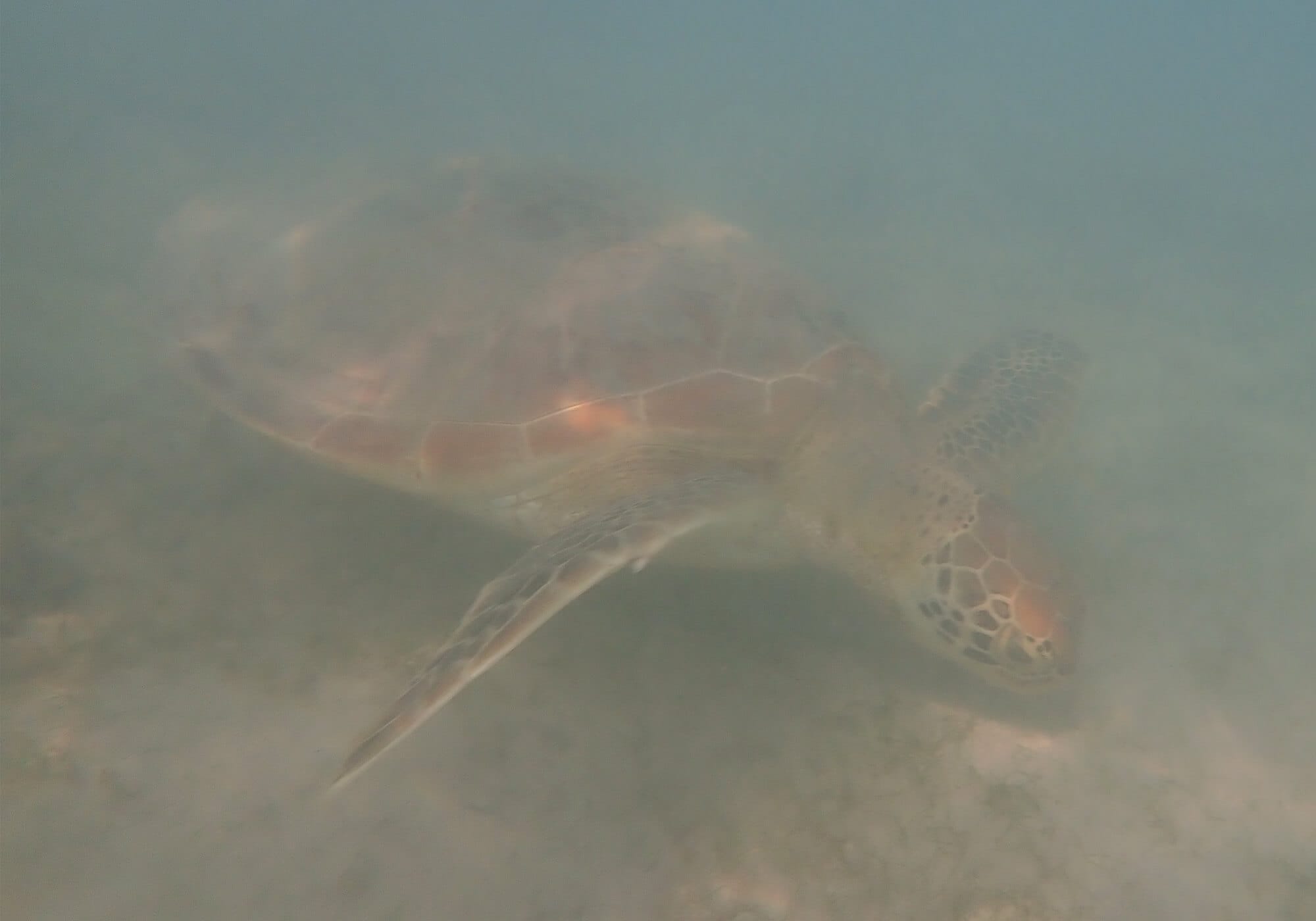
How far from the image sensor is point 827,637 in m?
3.18

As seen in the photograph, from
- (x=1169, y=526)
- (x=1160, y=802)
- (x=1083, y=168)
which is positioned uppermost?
(x=1160, y=802)

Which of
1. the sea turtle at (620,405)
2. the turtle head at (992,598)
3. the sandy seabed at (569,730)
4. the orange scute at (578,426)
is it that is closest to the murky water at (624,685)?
the sandy seabed at (569,730)

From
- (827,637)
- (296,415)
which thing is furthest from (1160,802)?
(296,415)

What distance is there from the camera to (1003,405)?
14.3ft

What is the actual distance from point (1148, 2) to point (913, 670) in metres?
67.5

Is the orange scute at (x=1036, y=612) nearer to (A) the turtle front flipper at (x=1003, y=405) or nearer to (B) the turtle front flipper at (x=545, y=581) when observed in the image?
(A) the turtle front flipper at (x=1003, y=405)

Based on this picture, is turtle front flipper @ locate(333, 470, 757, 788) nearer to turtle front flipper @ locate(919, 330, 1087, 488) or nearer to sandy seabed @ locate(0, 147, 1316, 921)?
sandy seabed @ locate(0, 147, 1316, 921)

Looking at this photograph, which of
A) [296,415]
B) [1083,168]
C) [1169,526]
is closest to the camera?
[296,415]

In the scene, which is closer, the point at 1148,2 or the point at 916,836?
the point at 916,836

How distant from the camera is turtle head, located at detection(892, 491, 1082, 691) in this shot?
281cm

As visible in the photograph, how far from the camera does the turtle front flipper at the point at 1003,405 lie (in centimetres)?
398

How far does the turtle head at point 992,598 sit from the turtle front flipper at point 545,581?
84 centimetres

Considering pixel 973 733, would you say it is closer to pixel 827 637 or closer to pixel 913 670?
pixel 913 670

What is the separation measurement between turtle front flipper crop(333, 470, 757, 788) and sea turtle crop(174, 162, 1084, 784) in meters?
0.02
